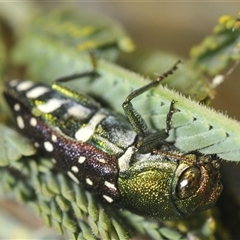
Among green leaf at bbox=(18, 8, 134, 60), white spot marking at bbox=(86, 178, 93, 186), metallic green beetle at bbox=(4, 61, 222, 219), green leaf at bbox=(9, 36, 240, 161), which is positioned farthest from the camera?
green leaf at bbox=(18, 8, 134, 60)

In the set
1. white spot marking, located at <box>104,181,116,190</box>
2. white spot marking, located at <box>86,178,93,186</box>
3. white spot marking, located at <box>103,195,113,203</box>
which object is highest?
white spot marking, located at <box>86,178,93,186</box>

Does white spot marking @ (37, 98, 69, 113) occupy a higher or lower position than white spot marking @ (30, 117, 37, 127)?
higher

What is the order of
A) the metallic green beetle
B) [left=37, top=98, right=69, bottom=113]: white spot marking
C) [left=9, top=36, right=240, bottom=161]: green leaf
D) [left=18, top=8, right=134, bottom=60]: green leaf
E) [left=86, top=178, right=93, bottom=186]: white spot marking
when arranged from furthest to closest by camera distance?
[left=18, top=8, right=134, bottom=60]: green leaf, [left=37, top=98, right=69, bottom=113]: white spot marking, [left=86, top=178, right=93, bottom=186]: white spot marking, the metallic green beetle, [left=9, top=36, right=240, bottom=161]: green leaf

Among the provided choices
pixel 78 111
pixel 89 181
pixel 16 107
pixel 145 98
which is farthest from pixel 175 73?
pixel 16 107

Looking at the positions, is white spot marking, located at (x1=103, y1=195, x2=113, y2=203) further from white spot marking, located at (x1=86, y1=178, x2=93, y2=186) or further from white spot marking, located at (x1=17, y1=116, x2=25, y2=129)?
white spot marking, located at (x1=17, y1=116, x2=25, y2=129)

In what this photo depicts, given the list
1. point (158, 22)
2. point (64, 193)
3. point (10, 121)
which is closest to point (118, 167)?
point (64, 193)

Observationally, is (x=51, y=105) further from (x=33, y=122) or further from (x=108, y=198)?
(x=108, y=198)

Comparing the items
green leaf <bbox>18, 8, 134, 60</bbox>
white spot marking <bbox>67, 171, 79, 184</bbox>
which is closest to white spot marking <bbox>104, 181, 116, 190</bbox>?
white spot marking <bbox>67, 171, 79, 184</bbox>

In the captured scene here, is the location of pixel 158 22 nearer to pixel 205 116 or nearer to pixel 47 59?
pixel 47 59
